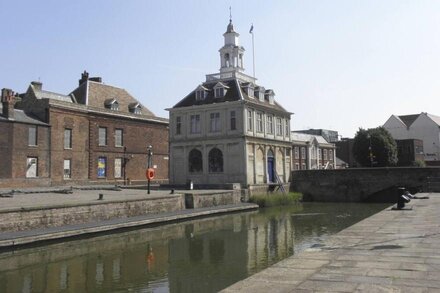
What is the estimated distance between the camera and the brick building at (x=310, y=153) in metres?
67.9

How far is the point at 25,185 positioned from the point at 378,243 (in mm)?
34105

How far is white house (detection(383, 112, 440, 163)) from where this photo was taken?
88.4 meters

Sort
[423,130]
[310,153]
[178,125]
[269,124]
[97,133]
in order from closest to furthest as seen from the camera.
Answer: [178,125] < [97,133] < [269,124] < [310,153] < [423,130]

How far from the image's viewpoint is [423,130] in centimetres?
8956

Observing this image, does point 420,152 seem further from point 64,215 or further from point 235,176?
point 64,215

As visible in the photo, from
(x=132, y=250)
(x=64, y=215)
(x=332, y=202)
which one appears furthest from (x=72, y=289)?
(x=332, y=202)

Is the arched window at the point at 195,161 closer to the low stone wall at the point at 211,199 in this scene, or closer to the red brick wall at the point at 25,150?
the low stone wall at the point at 211,199

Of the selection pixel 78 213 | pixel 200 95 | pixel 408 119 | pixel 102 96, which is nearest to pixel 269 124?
pixel 200 95

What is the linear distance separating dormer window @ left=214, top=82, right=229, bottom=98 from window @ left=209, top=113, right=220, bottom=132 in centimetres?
205

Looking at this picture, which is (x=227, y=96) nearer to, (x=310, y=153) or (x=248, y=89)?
(x=248, y=89)

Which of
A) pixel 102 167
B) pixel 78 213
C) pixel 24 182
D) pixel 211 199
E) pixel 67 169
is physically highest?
pixel 102 167

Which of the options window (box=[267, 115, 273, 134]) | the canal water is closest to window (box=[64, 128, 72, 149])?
window (box=[267, 115, 273, 134])

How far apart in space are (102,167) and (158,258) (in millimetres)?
31957

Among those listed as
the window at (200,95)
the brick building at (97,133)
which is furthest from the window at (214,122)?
the brick building at (97,133)
